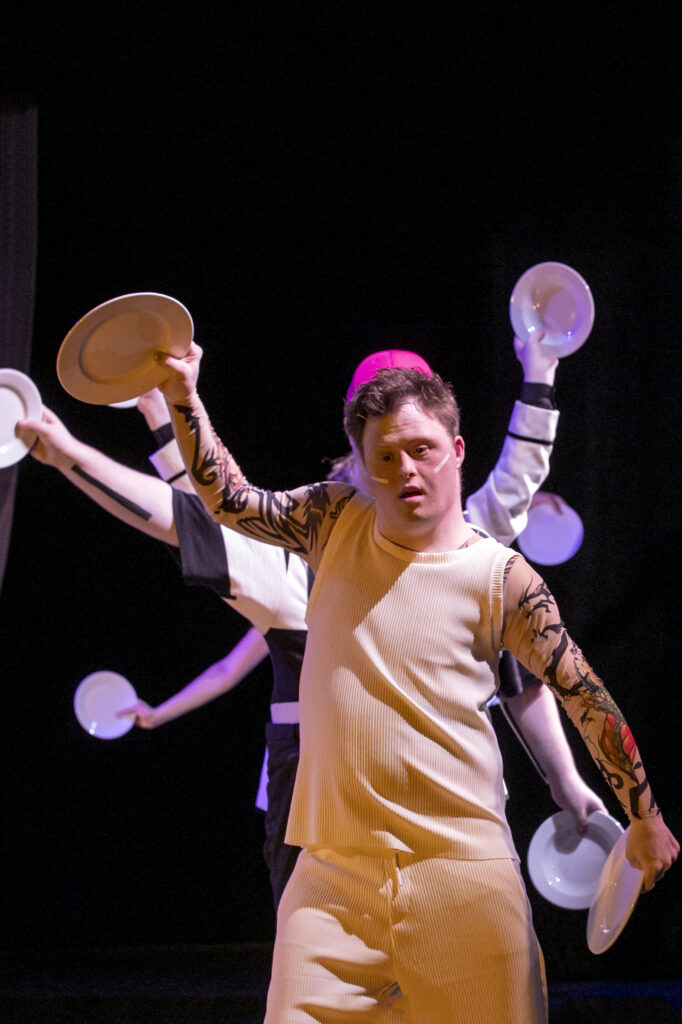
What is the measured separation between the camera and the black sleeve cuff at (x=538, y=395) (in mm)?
2707

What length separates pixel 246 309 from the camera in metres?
3.94

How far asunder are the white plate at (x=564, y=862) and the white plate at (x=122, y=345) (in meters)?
1.73

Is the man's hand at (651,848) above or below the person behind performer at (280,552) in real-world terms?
below

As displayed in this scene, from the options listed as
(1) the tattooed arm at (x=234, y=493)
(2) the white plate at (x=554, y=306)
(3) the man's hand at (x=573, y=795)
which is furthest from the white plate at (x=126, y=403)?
(3) the man's hand at (x=573, y=795)

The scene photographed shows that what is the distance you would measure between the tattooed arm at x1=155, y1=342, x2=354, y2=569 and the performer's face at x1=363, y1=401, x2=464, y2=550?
0.46 feet

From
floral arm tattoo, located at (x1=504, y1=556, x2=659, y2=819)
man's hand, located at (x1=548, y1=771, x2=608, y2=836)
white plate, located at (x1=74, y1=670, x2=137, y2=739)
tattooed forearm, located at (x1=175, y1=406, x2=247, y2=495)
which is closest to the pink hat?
tattooed forearm, located at (x1=175, y1=406, x2=247, y2=495)

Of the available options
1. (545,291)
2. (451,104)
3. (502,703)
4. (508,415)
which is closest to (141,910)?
(502,703)

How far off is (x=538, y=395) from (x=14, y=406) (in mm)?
1447

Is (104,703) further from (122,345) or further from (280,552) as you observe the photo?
(122,345)

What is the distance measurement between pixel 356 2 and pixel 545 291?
142 centimetres

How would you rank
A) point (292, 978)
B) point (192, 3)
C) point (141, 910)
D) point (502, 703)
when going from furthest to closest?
point (141, 910)
point (192, 3)
point (502, 703)
point (292, 978)

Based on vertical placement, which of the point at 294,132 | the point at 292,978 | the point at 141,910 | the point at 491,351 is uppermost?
the point at 294,132

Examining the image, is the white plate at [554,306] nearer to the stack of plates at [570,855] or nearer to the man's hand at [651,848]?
the stack of plates at [570,855]

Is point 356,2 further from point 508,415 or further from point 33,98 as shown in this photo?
point 508,415
